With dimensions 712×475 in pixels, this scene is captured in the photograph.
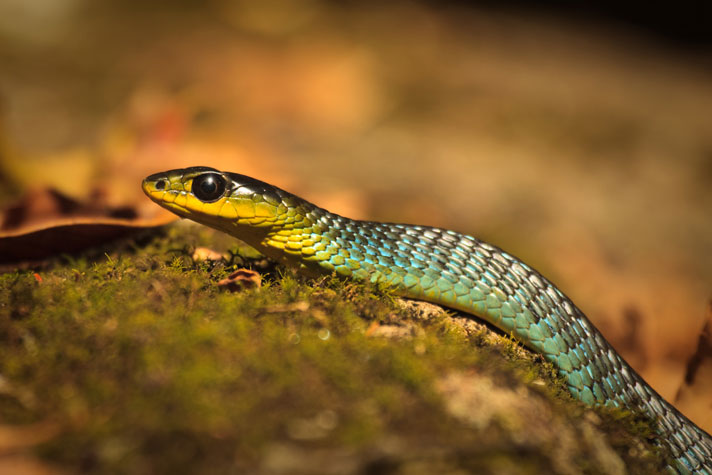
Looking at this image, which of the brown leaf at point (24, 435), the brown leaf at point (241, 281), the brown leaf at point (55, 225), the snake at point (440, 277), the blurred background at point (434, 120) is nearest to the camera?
the brown leaf at point (24, 435)

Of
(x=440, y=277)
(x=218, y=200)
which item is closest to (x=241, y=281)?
(x=218, y=200)

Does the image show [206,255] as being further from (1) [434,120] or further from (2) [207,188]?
(1) [434,120]

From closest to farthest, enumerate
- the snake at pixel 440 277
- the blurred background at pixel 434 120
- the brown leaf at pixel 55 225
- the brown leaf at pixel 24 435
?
the brown leaf at pixel 24 435 → the snake at pixel 440 277 → the brown leaf at pixel 55 225 → the blurred background at pixel 434 120

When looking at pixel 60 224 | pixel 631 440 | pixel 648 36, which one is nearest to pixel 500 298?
pixel 631 440

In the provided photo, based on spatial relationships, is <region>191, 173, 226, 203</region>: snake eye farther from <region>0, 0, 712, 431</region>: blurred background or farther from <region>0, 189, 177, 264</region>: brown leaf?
<region>0, 0, 712, 431</region>: blurred background

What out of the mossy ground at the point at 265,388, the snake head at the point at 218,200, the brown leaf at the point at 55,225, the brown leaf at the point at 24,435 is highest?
the snake head at the point at 218,200

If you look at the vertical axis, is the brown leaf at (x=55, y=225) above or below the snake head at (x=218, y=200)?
below

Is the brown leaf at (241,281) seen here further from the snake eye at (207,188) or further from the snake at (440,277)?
the snake eye at (207,188)

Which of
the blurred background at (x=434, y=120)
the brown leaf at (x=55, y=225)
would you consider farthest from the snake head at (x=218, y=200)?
the blurred background at (x=434, y=120)
